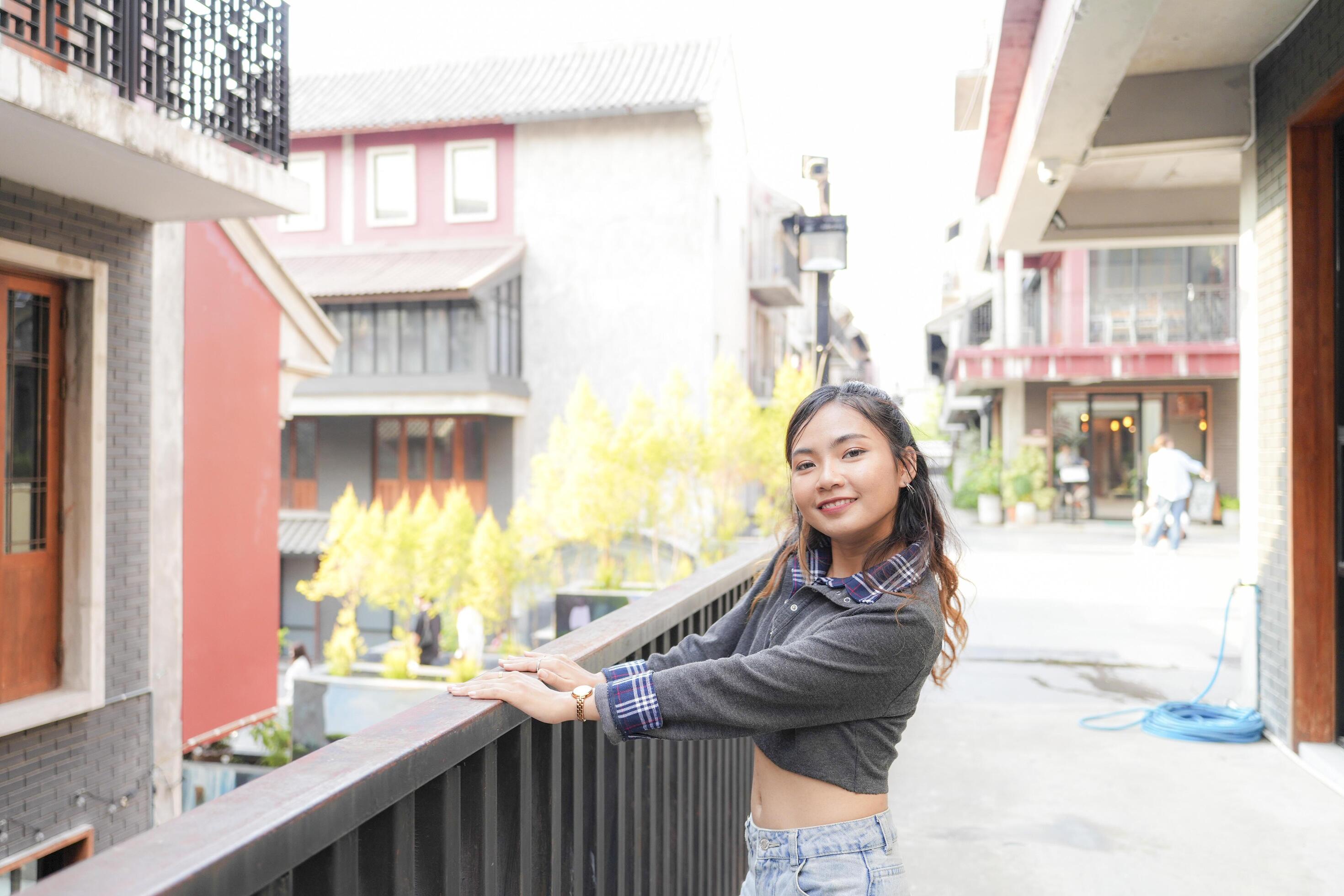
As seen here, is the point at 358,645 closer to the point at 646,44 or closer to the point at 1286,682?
the point at 1286,682

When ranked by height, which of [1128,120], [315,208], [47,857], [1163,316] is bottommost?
[47,857]

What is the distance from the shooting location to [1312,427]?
4.66 meters

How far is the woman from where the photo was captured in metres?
1.71

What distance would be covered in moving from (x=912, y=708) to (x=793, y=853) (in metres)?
0.33

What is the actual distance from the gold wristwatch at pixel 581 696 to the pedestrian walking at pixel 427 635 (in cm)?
1450

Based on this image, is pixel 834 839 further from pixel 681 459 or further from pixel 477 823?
pixel 681 459

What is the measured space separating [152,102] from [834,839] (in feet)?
23.0

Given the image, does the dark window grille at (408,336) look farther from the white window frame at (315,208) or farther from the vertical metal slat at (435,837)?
the vertical metal slat at (435,837)

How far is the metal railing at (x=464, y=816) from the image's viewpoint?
1.06m

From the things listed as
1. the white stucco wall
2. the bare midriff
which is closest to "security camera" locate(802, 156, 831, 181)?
the bare midriff

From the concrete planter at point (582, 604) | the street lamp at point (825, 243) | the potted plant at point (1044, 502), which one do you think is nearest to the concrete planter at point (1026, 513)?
the potted plant at point (1044, 502)

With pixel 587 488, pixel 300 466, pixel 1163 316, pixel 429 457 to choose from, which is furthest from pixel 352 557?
pixel 1163 316

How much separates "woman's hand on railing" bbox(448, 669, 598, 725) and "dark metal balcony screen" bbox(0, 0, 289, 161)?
4.92 metres

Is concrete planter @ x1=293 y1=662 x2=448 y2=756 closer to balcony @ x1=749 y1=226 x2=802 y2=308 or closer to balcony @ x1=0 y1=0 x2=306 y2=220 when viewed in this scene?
balcony @ x1=0 y1=0 x2=306 y2=220
